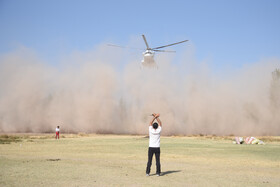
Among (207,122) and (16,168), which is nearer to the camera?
(16,168)

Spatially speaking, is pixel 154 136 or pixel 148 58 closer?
pixel 154 136

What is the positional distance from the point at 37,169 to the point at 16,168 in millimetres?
1070

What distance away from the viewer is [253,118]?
79250mm

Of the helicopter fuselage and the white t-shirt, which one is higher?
the helicopter fuselage

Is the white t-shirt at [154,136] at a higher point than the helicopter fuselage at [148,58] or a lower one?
lower

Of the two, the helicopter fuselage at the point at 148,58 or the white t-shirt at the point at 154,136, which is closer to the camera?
the white t-shirt at the point at 154,136

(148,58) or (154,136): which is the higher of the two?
(148,58)

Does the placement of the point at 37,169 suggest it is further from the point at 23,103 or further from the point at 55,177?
the point at 23,103

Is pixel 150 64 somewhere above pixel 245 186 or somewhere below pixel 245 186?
above

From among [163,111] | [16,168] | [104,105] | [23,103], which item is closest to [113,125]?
[104,105]

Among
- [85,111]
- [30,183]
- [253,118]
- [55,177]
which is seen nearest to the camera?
[30,183]

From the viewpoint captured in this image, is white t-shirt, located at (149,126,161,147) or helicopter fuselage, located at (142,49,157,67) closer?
white t-shirt, located at (149,126,161,147)

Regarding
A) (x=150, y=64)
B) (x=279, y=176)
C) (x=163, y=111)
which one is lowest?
(x=279, y=176)

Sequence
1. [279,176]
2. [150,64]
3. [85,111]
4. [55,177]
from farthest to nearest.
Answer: [85,111], [150,64], [279,176], [55,177]
